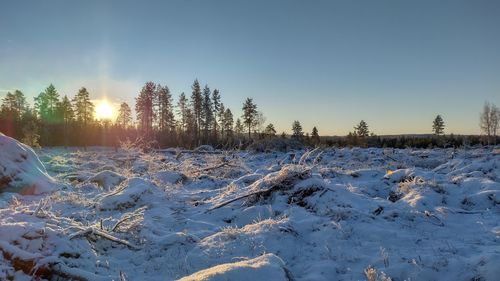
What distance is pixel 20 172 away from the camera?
32.2 feet

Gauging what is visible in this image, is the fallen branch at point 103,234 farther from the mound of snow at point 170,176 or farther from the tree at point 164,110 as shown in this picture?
the tree at point 164,110

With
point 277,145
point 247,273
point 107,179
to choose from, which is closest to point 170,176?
point 107,179

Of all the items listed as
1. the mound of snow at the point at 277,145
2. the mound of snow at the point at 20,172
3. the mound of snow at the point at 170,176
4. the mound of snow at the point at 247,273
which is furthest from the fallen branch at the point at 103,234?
the mound of snow at the point at 277,145

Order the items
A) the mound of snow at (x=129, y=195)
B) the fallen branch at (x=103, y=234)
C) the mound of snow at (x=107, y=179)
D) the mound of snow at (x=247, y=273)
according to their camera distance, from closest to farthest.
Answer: the mound of snow at (x=247, y=273) < the fallen branch at (x=103, y=234) < the mound of snow at (x=129, y=195) < the mound of snow at (x=107, y=179)

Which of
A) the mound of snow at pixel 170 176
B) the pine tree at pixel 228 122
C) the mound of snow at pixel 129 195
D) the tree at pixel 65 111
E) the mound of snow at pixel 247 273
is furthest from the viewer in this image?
the pine tree at pixel 228 122

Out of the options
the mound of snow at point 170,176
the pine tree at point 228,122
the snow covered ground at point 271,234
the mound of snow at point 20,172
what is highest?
the pine tree at point 228,122

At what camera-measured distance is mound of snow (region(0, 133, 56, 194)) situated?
9348 millimetres

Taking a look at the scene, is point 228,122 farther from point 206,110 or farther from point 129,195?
point 129,195

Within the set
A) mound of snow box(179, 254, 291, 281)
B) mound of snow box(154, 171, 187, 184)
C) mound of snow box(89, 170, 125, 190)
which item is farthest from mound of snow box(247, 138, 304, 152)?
mound of snow box(179, 254, 291, 281)

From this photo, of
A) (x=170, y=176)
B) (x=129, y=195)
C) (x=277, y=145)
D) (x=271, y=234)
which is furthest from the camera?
(x=277, y=145)

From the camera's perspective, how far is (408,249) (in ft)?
16.2

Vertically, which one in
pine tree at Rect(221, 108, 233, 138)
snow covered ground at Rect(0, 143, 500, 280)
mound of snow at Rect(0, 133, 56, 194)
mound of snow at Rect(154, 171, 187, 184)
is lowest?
snow covered ground at Rect(0, 143, 500, 280)

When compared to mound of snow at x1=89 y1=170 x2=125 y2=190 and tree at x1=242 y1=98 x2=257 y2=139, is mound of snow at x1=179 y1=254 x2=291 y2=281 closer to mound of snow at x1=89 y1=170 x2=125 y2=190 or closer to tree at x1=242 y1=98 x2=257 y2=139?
mound of snow at x1=89 y1=170 x2=125 y2=190

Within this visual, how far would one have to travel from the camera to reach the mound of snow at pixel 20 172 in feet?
30.7
